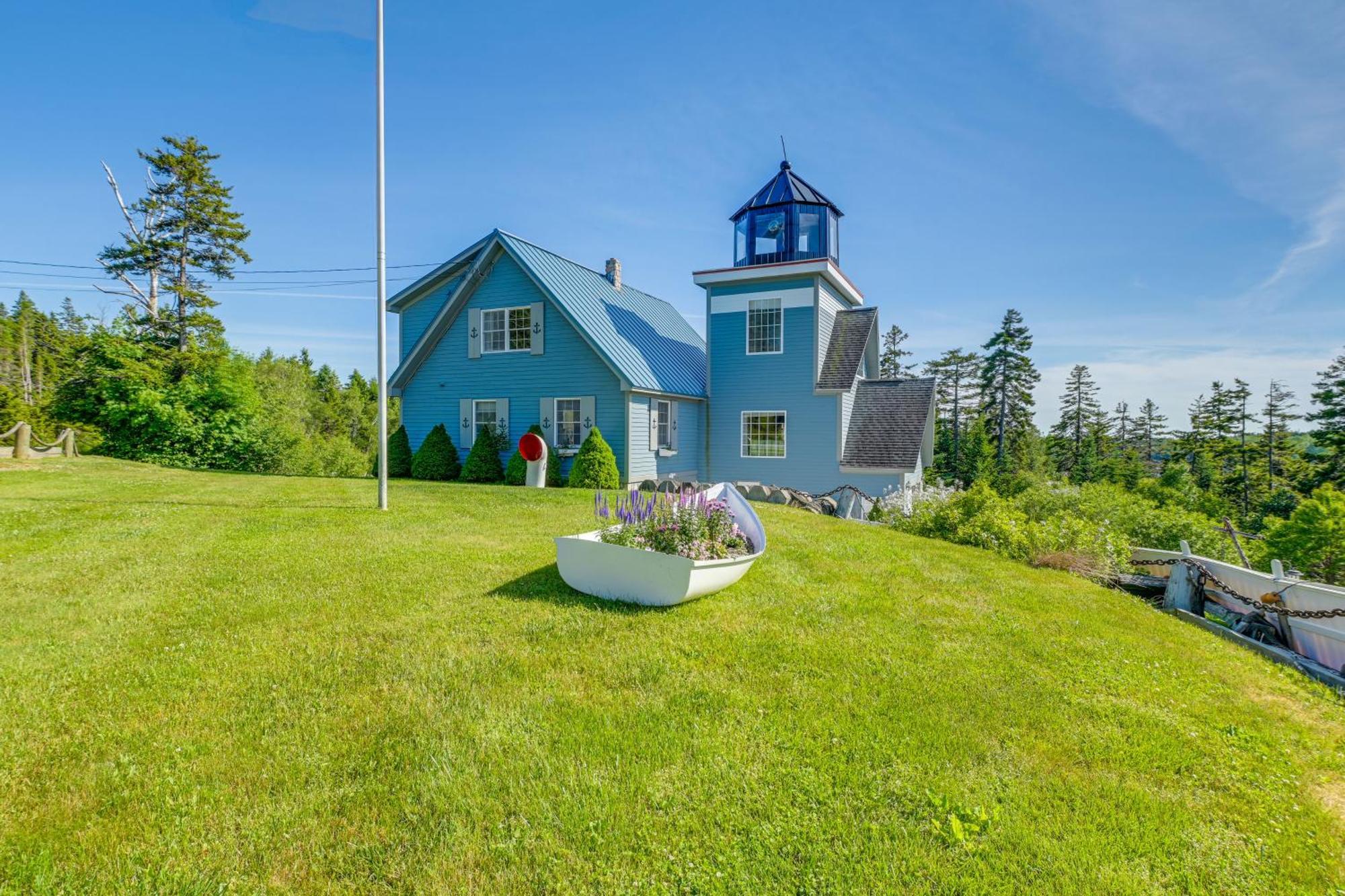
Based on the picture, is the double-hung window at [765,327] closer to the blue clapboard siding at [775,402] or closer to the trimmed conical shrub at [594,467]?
the blue clapboard siding at [775,402]

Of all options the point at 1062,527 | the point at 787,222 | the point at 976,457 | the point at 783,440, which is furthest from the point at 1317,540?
the point at 976,457

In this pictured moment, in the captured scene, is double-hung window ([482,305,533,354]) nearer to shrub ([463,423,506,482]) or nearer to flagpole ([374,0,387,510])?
shrub ([463,423,506,482])

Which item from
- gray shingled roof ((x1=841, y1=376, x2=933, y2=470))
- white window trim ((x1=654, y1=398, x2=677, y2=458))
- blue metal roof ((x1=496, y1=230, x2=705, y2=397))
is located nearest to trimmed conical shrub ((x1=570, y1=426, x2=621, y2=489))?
blue metal roof ((x1=496, y1=230, x2=705, y2=397))

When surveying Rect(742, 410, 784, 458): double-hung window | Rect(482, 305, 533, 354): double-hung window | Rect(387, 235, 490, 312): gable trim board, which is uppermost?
Rect(387, 235, 490, 312): gable trim board

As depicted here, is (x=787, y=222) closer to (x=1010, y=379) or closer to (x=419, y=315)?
(x=419, y=315)

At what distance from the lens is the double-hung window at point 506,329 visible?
53.4ft

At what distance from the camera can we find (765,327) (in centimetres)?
1738

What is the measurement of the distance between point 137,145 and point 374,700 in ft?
104

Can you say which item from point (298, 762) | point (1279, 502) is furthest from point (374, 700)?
point (1279, 502)

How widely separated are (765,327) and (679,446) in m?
4.50

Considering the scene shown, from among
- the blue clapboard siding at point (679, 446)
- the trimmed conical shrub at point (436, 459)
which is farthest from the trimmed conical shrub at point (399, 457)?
the blue clapboard siding at point (679, 446)

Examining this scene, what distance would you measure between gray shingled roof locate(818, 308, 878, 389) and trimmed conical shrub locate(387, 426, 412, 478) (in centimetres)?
1227

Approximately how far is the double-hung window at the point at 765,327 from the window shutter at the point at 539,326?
241 inches

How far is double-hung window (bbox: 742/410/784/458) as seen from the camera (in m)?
17.3
